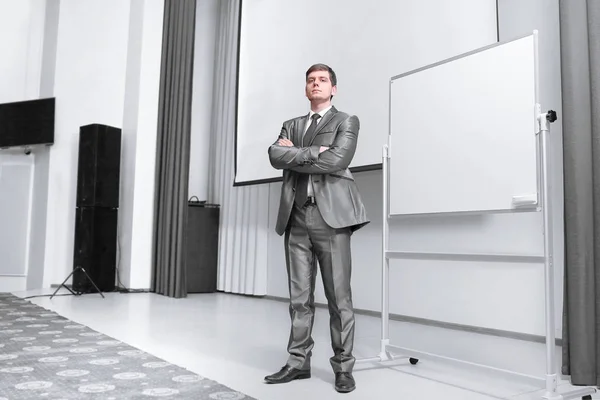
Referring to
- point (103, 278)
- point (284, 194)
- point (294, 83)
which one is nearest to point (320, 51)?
point (294, 83)

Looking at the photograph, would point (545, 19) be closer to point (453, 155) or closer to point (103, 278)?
point (453, 155)

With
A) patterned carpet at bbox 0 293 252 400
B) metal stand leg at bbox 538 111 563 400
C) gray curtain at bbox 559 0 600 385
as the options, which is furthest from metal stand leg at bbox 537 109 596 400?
patterned carpet at bbox 0 293 252 400

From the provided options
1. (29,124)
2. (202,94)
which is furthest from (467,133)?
(29,124)

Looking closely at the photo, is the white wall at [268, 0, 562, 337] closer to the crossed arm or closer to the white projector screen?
the white projector screen

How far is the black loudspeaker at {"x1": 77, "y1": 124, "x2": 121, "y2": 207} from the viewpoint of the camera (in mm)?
4945

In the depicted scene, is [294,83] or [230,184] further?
[230,184]

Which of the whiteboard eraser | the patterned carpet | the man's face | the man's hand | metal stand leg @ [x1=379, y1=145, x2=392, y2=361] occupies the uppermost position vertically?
the man's face

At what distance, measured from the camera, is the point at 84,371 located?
2025mm

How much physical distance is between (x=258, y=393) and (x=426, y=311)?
2054 mm

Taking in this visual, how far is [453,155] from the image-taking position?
7.83 ft

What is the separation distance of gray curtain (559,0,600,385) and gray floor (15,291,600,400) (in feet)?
0.62

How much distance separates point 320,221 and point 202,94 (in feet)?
14.1

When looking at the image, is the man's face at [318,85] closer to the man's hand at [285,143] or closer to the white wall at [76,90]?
the man's hand at [285,143]

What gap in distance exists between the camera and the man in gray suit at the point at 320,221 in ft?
6.50
